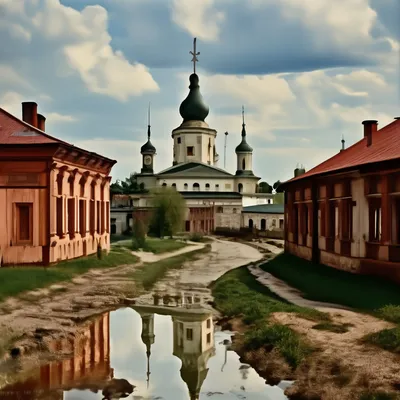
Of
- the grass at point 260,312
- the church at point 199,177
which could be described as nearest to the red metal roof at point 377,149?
the grass at point 260,312

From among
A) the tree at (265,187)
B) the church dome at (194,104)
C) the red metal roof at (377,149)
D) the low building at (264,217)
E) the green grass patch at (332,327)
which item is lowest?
the green grass patch at (332,327)

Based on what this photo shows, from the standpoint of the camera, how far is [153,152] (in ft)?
305

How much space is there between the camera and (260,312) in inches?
659

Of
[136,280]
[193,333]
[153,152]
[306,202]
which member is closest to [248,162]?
[153,152]

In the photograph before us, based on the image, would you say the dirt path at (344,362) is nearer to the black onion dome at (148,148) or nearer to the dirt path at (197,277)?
the dirt path at (197,277)

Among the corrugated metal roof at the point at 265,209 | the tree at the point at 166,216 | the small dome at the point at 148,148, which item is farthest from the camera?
the small dome at the point at 148,148

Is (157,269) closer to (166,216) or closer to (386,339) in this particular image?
(386,339)

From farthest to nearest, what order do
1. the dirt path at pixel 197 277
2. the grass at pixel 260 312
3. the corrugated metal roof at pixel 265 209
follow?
the corrugated metal roof at pixel 265 209 < the dirt path at pixel 197 277 < the grass at pixel 260 312

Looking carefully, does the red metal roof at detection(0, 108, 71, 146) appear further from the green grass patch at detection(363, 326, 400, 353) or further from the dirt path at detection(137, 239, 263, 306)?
the green grass patch at detection(363, 326, 400, 353)

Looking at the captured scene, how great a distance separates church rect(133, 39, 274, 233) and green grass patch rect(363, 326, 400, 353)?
67723 millimetres

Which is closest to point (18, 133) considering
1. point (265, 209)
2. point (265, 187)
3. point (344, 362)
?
point (344, 362)

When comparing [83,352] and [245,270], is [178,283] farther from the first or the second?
[83,352]

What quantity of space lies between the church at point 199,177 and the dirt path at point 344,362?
65809mm

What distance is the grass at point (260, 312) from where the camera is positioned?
42.8ft
